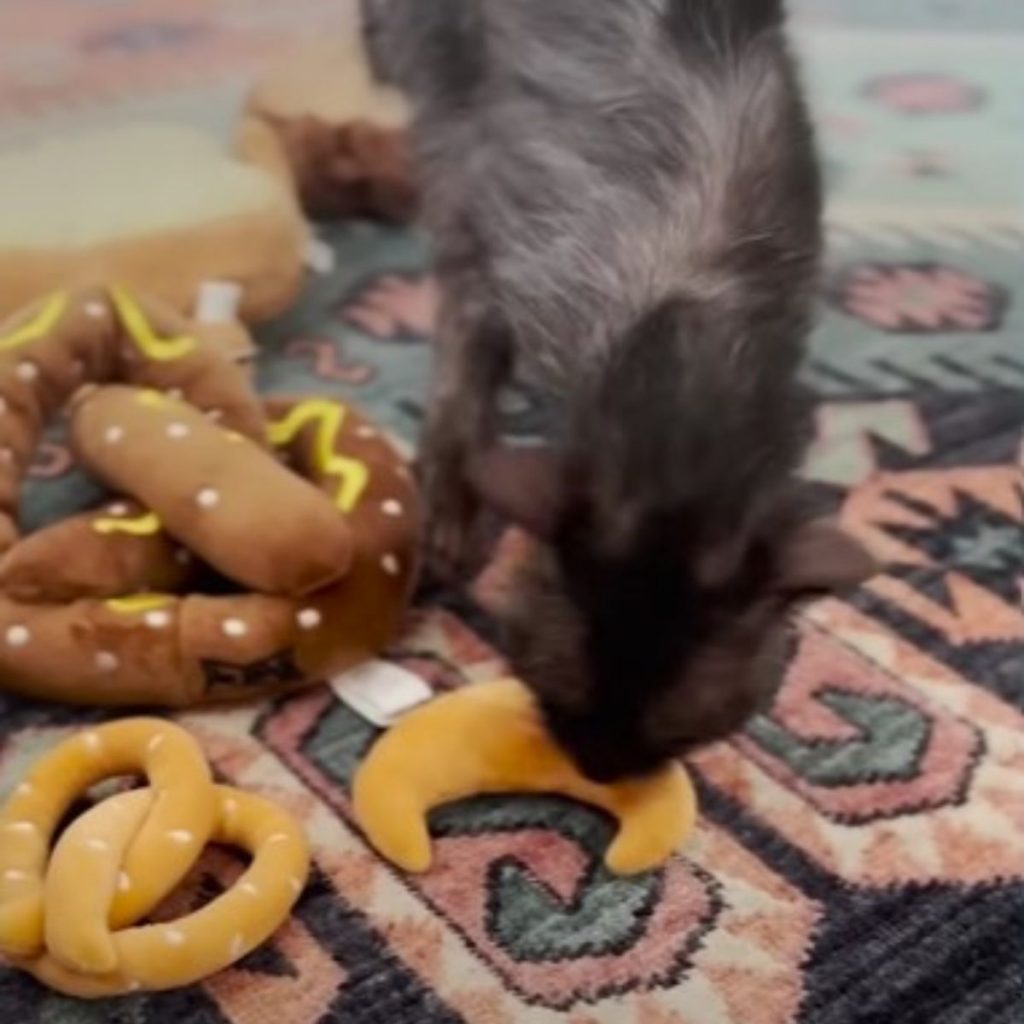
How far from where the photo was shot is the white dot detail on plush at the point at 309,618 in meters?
1.72

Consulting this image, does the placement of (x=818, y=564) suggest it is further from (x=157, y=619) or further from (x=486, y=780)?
(x=157, y=619)

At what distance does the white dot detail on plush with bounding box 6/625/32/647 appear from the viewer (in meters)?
1.69

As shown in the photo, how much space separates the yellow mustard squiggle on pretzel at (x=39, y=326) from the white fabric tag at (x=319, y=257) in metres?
0.61

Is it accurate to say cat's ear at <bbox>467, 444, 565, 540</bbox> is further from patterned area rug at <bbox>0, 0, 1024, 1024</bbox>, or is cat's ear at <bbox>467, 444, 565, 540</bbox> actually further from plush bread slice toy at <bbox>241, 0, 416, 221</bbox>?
plush bread slice toy at <bbox>241, 0, 416, 221</bbox>

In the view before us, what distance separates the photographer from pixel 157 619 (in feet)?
5.55

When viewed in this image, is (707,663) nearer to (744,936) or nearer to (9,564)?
(744,936)

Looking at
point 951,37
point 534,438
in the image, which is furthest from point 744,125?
point 951,37

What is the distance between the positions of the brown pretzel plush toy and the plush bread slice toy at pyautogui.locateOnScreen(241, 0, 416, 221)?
716 millimetres

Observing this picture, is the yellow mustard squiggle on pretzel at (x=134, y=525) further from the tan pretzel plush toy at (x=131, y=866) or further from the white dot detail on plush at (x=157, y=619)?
the tan pretzel plush toy at (x=131, y=866)

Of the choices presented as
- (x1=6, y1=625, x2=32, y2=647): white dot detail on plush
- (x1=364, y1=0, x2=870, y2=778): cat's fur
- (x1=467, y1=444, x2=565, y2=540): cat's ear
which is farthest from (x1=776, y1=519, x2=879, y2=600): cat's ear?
(x1=6, y1=625, x2=32, y2=647): white dot detail on plush

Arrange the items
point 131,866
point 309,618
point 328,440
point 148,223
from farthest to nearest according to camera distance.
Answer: point 148,223, point 328,440, point 309,618, point 131,866

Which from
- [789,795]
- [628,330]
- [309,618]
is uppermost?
[628,330]

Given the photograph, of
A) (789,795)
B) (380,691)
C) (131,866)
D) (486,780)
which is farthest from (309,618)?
(789,795)

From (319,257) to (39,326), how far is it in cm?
69
